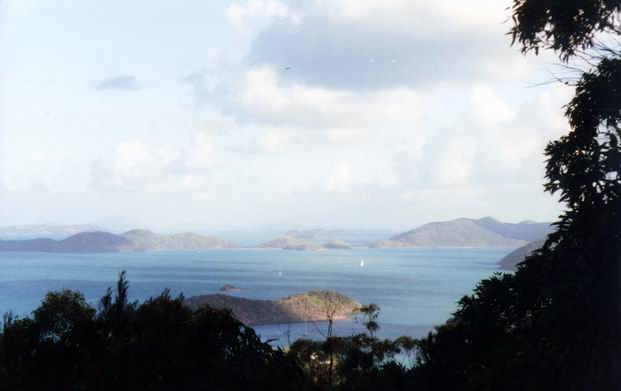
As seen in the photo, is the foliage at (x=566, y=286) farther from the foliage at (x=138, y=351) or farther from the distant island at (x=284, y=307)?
the distant island at (x=284, y=307)

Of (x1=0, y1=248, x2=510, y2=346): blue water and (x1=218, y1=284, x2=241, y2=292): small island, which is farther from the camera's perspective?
(x1=218, y1=284, x2=241, y2=292): small island

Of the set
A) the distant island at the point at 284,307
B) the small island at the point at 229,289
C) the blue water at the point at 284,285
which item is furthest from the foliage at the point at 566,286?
the small island at the point at 229,289

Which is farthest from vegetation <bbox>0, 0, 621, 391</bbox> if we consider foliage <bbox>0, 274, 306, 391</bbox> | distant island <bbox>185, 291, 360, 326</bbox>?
distant island <bbox>185, 291, 360, 326</bbox>

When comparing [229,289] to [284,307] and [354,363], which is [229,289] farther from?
[354,363]

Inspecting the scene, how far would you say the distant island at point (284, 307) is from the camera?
113 m

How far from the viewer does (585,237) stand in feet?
37.7

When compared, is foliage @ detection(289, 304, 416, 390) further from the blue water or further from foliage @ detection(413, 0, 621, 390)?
the blue water

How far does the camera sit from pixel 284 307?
116m

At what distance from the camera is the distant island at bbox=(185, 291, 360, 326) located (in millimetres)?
112875

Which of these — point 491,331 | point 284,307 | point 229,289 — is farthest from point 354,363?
point 229,289

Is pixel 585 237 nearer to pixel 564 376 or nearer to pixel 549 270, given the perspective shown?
pixel 549 270

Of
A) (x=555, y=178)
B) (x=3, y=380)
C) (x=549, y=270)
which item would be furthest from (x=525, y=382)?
(x=3, y=380)

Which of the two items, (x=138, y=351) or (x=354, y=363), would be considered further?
(x=354, y=363)

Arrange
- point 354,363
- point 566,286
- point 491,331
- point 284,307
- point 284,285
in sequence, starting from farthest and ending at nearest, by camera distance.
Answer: point 284,285, point 284,307, point 354,363, point 491,331, point 566,286
